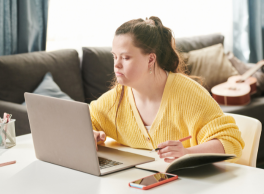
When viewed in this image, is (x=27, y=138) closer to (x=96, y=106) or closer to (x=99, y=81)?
(x=96, y=106)

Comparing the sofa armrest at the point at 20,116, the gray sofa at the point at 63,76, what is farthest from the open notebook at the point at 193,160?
the gray sofa at the point at 63,76

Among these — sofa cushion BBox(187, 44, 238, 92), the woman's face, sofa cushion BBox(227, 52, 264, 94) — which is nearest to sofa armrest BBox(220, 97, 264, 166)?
sofa cushion BBox(227, 52, 264, 94)

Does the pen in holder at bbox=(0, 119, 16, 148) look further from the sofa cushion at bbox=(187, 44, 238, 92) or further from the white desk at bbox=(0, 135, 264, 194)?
the sofa cushion at bbox=(187, 44, 238, 92)

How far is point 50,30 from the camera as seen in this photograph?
9.06 ft

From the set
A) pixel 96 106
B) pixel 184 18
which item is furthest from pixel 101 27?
pixel 96 106

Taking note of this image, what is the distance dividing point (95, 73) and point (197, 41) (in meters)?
1.22

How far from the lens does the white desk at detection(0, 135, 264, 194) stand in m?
0.81

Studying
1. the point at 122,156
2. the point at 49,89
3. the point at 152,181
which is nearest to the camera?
the point at 152,181

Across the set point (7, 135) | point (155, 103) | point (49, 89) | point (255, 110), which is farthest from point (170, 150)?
point (255, 110)

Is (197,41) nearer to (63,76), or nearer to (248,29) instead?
(248,29)

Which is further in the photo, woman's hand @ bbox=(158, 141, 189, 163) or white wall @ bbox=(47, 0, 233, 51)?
white wall @ bbox=(47, 0, 233, 51)

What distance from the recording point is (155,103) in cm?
122

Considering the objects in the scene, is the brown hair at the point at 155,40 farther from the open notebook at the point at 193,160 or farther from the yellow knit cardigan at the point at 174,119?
the open notebook at the point at 193,160

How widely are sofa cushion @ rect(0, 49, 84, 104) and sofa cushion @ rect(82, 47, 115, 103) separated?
7cm
